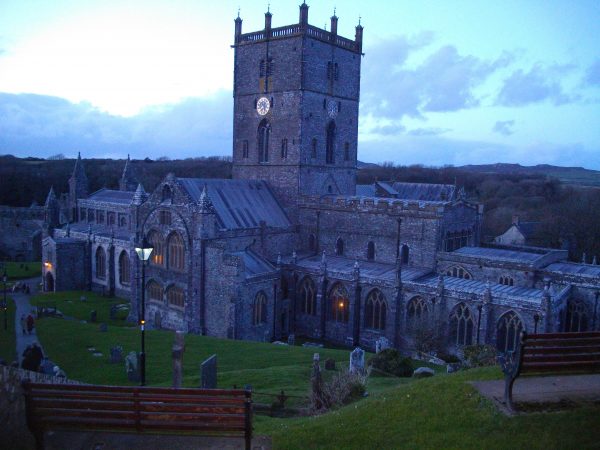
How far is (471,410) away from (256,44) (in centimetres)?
3643

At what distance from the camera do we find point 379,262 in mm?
37438

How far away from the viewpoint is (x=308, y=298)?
37.0 metres

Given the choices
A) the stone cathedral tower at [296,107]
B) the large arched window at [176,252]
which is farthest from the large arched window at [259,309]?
the stone cathedral tower at [296,107]

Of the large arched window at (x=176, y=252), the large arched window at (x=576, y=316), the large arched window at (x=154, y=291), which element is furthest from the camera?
the large arched window at (x=154, y=291)

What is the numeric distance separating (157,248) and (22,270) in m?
33.4

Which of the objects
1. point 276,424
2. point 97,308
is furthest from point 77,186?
point 276,424

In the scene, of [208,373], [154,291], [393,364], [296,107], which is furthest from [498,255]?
[154,291]

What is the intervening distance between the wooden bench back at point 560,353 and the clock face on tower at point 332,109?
110 feet

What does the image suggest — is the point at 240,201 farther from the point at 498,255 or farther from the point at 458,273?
the point at 498,255

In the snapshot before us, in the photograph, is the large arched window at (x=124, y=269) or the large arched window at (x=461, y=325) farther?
the large arched window at (x=124, y=269)

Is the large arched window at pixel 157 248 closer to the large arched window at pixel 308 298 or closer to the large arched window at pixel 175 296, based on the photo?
the large arched window at pixel 175 296

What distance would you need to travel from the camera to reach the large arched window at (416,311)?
3102cm

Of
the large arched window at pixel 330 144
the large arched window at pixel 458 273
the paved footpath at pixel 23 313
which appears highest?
the large arched window at pixel 330 144

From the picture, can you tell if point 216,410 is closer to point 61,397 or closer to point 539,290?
point 61,397
